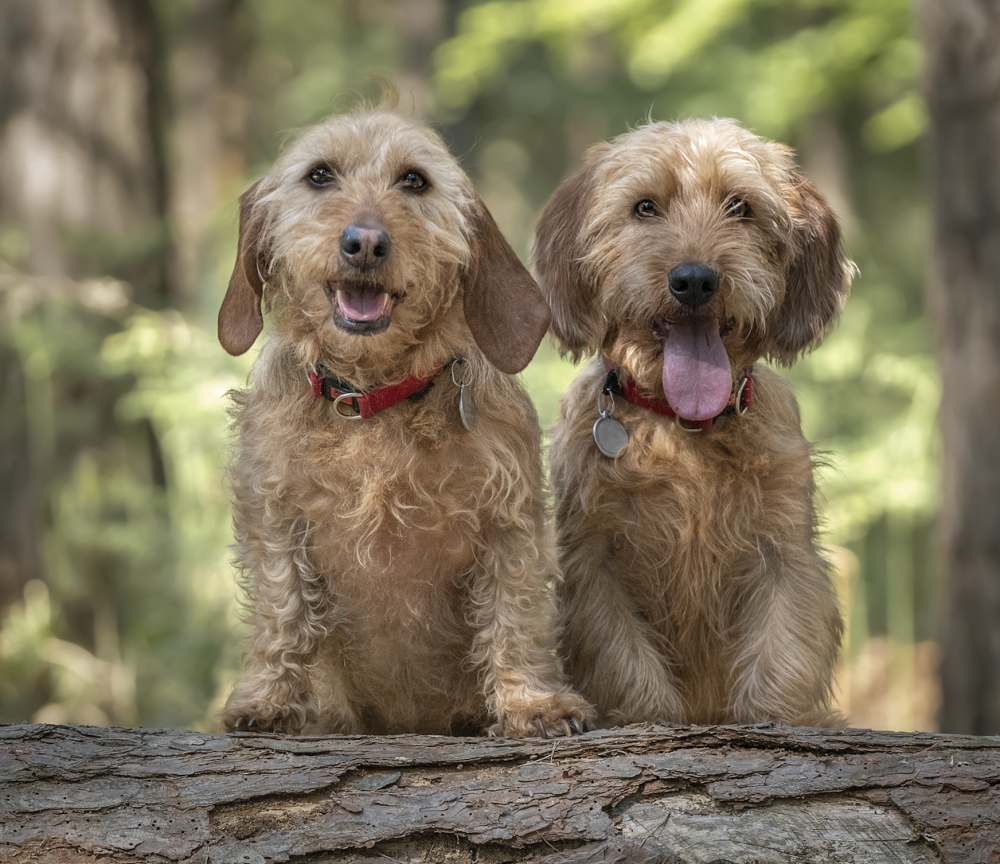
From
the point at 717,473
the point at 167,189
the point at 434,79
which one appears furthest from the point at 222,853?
the point at 434,79

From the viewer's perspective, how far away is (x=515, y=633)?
135 inches

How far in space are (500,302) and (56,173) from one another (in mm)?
5155

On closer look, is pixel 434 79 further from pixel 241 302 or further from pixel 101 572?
pixel 241 302

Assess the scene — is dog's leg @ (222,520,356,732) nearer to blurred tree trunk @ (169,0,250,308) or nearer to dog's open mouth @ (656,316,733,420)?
dog's open mouth @ (656,316,733,420)

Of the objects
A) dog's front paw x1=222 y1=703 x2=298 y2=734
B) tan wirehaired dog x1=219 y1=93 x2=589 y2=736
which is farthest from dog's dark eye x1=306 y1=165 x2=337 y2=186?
dog's front paw x1=222 y1=703 x2=298 y2=734

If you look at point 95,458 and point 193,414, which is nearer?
point 193,414

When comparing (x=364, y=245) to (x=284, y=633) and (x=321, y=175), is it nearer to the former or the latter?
(x=321, y=175)

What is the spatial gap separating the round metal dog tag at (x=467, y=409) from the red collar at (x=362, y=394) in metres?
0.11

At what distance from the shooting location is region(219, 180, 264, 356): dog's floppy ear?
3.47 meters

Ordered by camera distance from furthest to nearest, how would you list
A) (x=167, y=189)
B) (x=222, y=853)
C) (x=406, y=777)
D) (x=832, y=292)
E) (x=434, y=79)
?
(x=434, y=79) → (x=167, y=189) → (x=832, y=292) → (x=406, y=777) → (x=222, y=853)

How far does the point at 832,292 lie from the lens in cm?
381

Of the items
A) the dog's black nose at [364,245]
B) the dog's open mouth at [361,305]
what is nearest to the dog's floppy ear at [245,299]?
the dog's open mouth at [361,305]

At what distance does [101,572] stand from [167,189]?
2.83m

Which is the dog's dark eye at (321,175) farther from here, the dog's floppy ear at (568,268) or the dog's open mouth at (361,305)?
the dog's floppy ear at (568,268)
